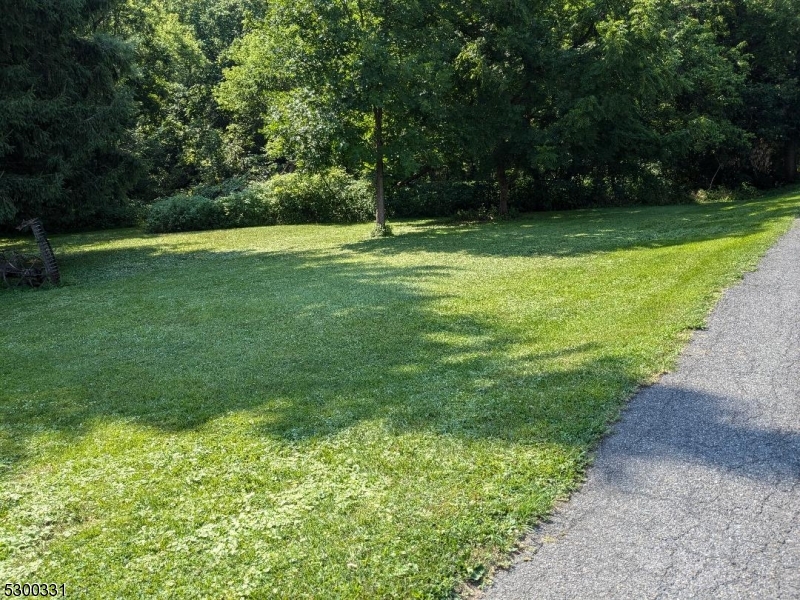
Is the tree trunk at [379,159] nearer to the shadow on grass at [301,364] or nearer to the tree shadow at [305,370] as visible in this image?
the shadow on grass at [301,364]

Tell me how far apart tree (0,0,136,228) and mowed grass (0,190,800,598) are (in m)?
5.04

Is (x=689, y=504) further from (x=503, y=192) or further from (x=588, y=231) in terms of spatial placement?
(x=503, y=192)

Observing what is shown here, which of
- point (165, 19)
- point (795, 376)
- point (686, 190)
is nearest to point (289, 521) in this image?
point (795, 376)

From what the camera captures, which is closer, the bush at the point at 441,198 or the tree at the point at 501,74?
the tree at the point at 501,74

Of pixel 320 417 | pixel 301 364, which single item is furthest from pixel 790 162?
pixel 320 417

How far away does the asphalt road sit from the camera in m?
2.76

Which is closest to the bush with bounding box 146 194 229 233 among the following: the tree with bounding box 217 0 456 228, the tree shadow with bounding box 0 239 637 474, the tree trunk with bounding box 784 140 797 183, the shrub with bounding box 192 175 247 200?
the shrub with bounding box 192 175 247 200

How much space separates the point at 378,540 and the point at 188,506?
3.80 ft

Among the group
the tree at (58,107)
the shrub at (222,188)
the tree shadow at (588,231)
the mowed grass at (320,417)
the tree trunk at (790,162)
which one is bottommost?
the tree shadow at (588,231)

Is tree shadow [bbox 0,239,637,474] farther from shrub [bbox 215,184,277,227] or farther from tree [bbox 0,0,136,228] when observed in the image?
shrub [bbox 215,184,277,227]

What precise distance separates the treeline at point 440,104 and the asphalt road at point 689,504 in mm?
13430

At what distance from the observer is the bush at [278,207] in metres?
25.0

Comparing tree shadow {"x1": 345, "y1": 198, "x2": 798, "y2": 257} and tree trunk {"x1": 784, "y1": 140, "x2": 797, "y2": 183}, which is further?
tree trunk {"x1": 784, "y1": 140, "x2": 797, "y2": 183}

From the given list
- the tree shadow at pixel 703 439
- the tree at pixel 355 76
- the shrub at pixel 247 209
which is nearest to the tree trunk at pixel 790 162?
the tree at pixel 355 76
